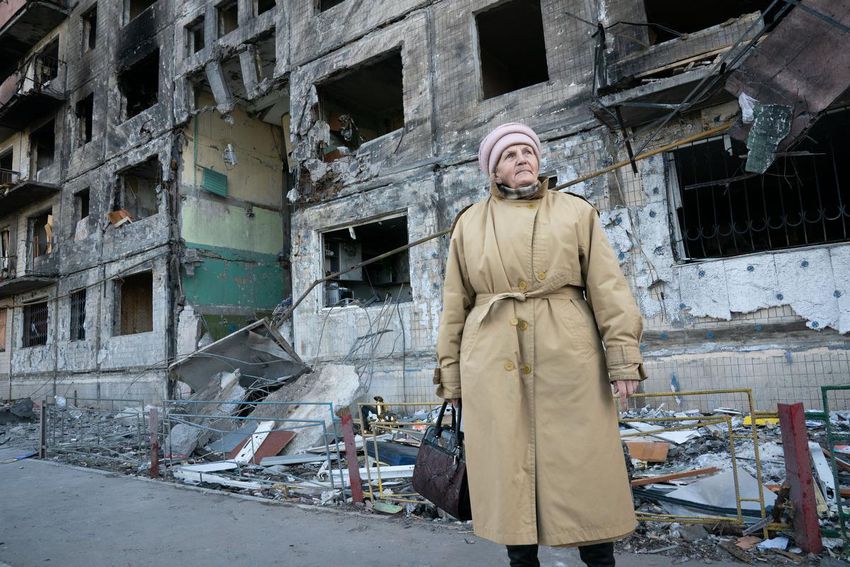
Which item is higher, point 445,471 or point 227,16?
point 227,16

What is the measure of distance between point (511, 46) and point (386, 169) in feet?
11.6

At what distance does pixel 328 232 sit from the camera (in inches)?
399

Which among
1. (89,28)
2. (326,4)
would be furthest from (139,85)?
(326,4)

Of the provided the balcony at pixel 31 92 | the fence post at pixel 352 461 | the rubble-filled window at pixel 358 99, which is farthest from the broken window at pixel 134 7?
the fence post at pixel 352 461

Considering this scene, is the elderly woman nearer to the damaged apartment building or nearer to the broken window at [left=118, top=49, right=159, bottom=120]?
the damaged apartment building

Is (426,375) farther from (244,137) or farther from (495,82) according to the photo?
(244,137)

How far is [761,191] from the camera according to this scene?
7438mm

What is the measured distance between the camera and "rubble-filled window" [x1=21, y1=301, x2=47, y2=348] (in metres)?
15.7

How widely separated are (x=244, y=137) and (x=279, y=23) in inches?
147

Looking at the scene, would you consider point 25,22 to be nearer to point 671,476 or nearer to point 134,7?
point 134,7

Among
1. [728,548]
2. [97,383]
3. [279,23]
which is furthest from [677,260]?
[97,383]

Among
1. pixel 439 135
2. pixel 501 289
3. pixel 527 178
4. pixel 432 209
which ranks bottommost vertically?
pixel 501 289

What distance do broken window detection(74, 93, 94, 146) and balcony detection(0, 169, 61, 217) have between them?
161 cm

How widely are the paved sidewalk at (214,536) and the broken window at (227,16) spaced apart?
11275 mm
